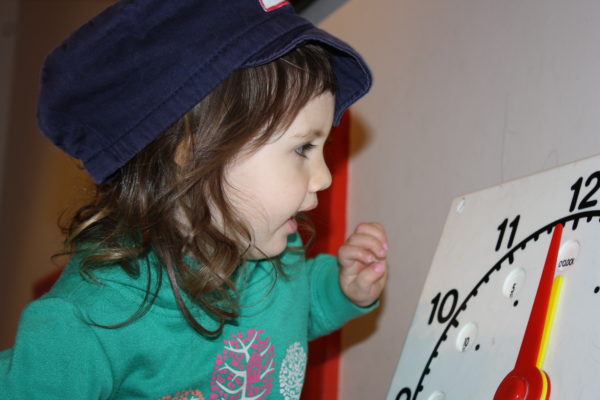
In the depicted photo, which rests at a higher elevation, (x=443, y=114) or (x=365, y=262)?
→ (x=443, y=114)

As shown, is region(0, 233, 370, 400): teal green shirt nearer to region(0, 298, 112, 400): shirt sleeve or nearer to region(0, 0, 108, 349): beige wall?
region(0, 298, 112, 400): shirt sleeve

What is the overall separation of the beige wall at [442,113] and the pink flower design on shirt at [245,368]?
0.44 ft

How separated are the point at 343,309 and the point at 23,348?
1.19 ft

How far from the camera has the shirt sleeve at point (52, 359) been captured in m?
0.54

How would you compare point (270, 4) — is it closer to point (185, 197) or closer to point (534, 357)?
point (185, 197)

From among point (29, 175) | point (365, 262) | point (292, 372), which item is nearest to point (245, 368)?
point (292, 372)

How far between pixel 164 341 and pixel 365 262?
9.2 inches

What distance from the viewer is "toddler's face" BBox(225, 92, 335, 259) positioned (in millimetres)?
597

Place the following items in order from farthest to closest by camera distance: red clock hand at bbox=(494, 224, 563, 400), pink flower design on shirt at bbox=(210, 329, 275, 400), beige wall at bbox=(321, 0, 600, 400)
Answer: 1. pink flower design on shirt at bbox=(210, 329, 275, 400)
2. beige wall at bbox=(321, 0, 600, 400)
3. red clock hand at bbox=(494, 224, 563, 400)

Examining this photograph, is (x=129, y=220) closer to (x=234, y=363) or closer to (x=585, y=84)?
(x=234, y=363)

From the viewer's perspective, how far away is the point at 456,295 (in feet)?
1.76

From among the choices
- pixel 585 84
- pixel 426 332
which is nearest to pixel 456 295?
pixel 426 332

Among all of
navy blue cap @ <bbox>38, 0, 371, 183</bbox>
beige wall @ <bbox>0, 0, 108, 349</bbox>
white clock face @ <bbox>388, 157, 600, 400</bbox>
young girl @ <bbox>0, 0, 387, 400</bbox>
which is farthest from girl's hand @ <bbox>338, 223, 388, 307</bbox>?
beige wall @ <bbox>0, 0, 108, 349</bbox>

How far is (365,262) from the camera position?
0.70 m
